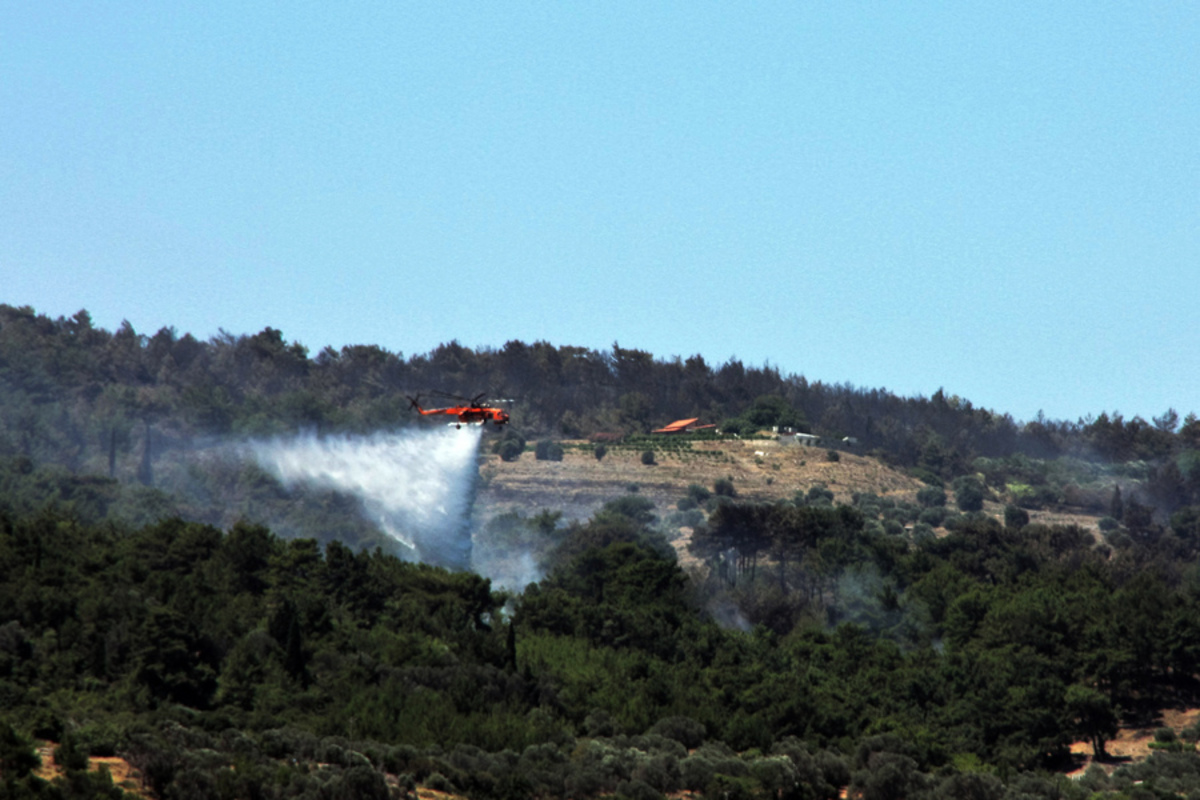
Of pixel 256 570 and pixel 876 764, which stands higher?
pixel 256 570

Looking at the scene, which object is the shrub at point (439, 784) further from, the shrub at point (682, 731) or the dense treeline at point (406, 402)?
the dense treeline at point (406, 402)

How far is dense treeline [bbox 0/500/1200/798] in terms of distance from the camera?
46.1m

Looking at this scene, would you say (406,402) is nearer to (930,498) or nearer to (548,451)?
(548,451)

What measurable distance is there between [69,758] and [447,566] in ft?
221

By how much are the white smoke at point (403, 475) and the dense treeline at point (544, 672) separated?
27.6 metres

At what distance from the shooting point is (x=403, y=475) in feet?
404

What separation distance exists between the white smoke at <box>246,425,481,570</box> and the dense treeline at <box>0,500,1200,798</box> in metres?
27.6

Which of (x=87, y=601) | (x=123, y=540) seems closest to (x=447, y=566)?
(x=123, y=540)

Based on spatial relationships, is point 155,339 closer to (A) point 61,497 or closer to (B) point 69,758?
(A) point 61,497

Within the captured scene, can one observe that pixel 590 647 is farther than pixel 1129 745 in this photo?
Yes

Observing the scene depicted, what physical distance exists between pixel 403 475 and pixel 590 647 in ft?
185

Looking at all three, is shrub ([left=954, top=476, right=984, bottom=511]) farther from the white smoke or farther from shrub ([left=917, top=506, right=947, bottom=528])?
the white smoke

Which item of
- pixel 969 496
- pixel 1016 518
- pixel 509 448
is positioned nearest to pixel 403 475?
pixel 509 448

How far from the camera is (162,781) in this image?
3781cm
